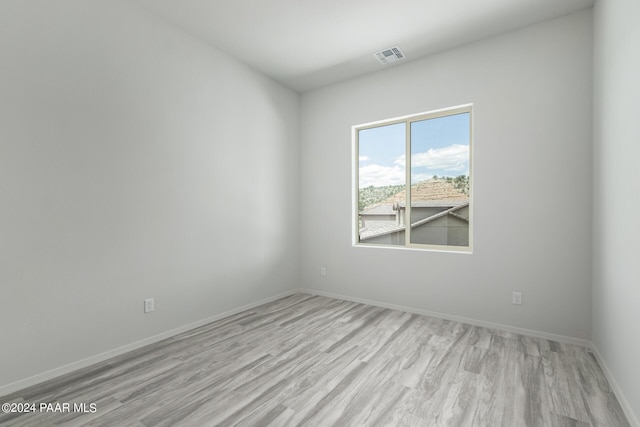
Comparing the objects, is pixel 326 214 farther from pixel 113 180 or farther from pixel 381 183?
pixel 113 180

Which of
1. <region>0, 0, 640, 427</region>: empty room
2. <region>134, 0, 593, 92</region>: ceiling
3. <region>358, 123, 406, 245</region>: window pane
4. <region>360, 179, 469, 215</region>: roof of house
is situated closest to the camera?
<region>0, 0, 640, 427</region>: empty room

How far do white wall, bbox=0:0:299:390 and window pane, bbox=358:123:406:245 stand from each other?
4.72 ft

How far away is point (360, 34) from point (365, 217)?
6.97 feet

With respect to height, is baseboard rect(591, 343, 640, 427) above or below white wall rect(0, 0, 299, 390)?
below

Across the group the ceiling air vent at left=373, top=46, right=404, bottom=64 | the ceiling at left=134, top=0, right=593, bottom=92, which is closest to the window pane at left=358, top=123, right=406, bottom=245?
the ceiling air vent at left=373, top=46, right=404, bottom=64

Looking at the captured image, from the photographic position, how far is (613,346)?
2.05m

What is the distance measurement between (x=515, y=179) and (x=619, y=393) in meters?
1.78

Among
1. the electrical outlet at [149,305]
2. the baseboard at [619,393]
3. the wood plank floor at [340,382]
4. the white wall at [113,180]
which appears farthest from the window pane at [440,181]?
the electrical outlet at [149,305]

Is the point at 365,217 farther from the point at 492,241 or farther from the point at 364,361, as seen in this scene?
the point at 364,361

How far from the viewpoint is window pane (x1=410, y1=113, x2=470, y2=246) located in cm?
338

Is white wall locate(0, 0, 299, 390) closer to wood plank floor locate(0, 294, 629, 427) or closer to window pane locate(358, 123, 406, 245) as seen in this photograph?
wood plank floor locate(0, 294, 629, 427)

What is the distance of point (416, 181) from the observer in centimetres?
371

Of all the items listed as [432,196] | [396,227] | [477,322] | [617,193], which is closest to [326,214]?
[396,227]

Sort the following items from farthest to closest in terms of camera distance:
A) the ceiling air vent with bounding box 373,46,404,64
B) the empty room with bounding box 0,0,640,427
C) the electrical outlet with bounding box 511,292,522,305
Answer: the ceiling air vent with bounding box 373,46,404,64 → the electrical outlet with bounding box 511,292,522,305 → the empty room with bounding box 0,0,640,427
